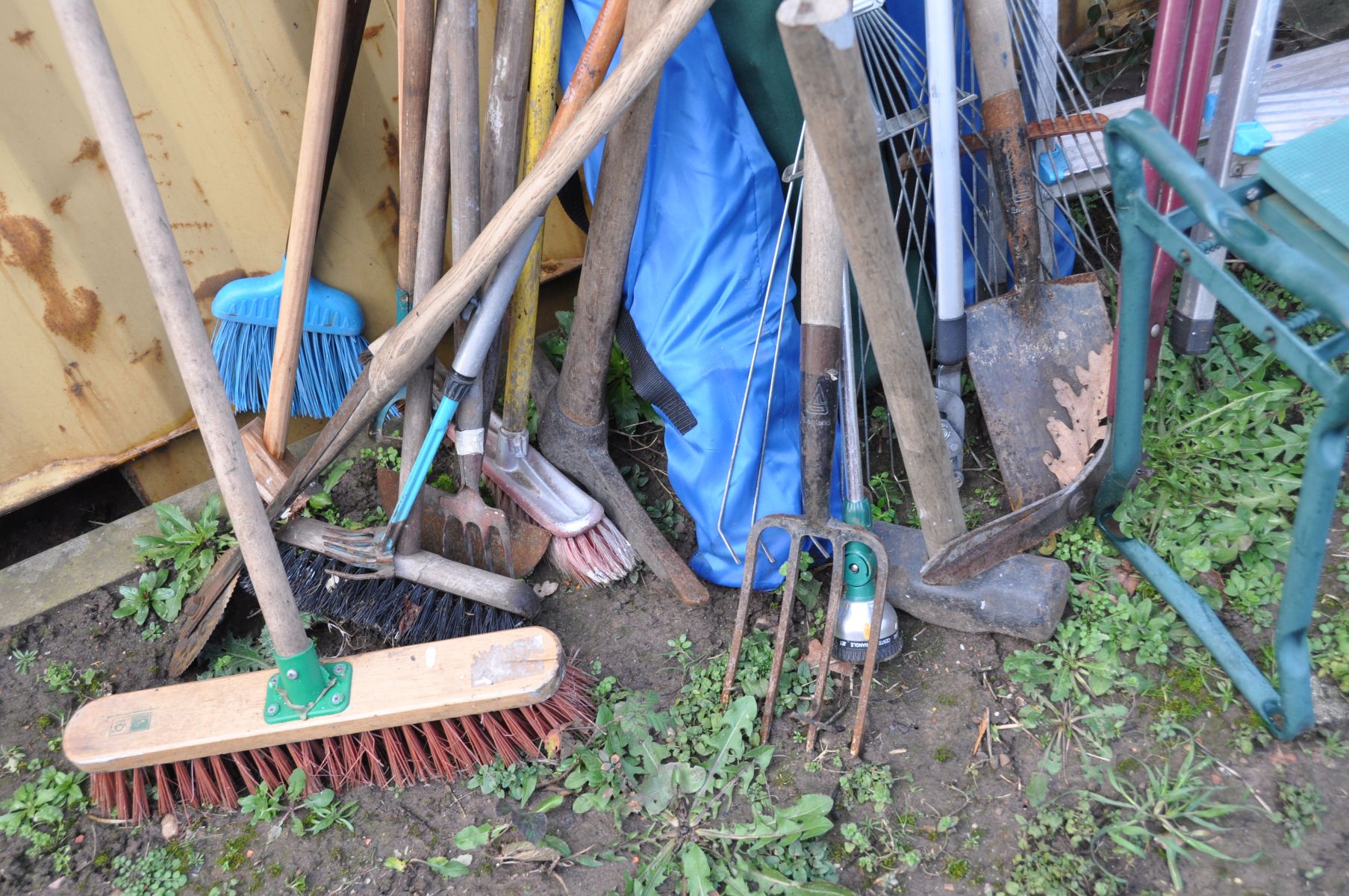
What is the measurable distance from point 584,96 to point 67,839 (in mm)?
2004

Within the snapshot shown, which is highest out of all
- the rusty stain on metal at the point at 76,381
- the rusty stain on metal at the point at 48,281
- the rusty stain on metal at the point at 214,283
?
the rusty stain on metal at the point at 48,281

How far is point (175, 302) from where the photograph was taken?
4.74 ft

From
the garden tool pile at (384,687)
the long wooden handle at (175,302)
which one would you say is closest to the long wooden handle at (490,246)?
the garden tool pile at (384,687)

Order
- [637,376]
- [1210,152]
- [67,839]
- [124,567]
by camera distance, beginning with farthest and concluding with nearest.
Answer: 1. [124,567]
2. [637,376]
3. [1210,152]
4. [67,839]

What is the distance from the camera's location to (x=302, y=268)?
2.23 meters

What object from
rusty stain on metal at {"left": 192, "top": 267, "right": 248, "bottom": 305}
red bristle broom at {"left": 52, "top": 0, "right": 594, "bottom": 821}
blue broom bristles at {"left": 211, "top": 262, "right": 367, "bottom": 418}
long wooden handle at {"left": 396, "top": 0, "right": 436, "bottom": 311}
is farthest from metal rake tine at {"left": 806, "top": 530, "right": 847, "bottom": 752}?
rusty stain on metal at {"left": 192, "top": 267, "right": 248, "bottom": 305}

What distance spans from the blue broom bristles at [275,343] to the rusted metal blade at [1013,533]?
1720 mm

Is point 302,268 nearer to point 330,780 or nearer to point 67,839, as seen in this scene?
point 330,780

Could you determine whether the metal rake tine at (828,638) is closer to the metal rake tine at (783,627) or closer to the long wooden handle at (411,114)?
the metal rake tine at (783,627)

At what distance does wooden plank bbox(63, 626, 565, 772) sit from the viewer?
1790 millimetres

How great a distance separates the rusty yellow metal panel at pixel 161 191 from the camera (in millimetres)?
2102

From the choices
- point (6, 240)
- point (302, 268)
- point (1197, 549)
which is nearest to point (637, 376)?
point (302, 268)

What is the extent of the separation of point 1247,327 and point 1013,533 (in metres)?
0.62

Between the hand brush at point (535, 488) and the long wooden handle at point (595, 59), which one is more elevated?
the long wooden handle at point (595, 59)
